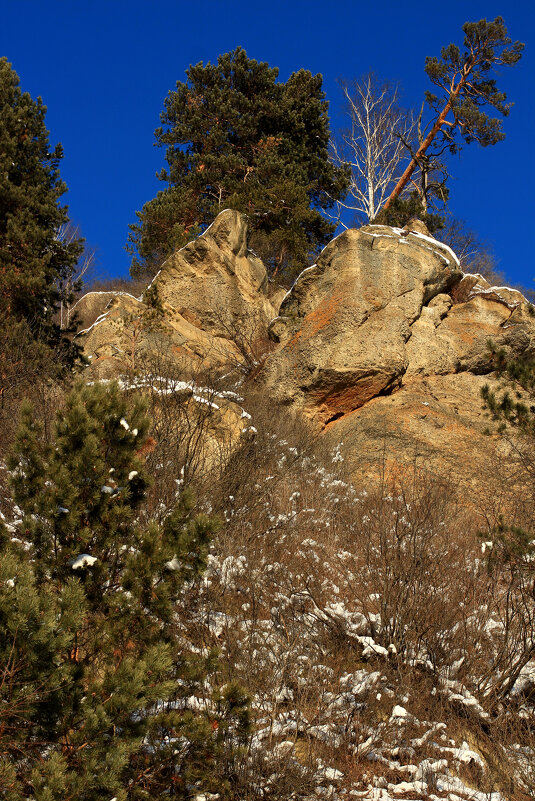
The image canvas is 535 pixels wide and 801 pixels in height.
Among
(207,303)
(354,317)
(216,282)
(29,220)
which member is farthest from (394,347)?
(29,220)

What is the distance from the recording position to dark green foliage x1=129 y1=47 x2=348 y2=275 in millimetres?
17875

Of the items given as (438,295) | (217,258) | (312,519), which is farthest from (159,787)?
(217,258)

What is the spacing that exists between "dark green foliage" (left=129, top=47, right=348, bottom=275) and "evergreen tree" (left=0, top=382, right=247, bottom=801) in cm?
1355

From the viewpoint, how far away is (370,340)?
12.3 m

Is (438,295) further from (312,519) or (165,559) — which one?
(165,559)

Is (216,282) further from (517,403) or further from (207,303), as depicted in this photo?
(517,403)

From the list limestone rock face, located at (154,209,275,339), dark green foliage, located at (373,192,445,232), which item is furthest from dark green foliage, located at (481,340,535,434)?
dark green foliage, located at (373,192,445,232)

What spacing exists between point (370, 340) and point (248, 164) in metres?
9.87

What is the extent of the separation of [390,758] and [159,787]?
5.54 feet

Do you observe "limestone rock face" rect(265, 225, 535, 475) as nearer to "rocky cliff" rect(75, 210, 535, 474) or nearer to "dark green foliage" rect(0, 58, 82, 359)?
"rocky cliff" rect(75, 210, 535, 474)

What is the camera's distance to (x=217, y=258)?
15.6 m

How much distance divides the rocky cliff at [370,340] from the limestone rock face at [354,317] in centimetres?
2

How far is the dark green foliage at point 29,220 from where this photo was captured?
10812 mm

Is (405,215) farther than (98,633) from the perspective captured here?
Yes
